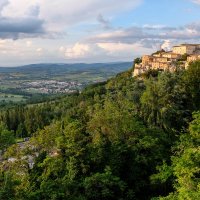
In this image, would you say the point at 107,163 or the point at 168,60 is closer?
the point at 107,163

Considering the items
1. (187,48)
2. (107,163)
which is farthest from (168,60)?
(107,163)

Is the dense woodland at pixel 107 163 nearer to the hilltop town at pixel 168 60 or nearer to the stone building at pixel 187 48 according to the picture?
Result: the hilltop town at pixel 168 60

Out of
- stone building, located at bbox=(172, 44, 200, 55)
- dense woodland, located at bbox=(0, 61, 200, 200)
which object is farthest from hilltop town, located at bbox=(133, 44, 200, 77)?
dense woodland, located at bbox=(0, 61, 200, 200)

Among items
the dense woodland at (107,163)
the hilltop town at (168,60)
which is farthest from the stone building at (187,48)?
the dense woodland at (107,163)

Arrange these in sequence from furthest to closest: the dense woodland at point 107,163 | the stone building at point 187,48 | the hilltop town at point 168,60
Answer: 1. the stone building at point 187,48
2. the hilltop town at point 168,60
3. the dense woodland at point 107,163

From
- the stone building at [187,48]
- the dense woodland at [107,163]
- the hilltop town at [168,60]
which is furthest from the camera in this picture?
the stone building at [187,48]

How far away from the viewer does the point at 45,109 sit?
16075 cm

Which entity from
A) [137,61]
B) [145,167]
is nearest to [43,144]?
[145,167]

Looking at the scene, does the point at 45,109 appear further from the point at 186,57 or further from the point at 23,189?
the point at 23,189

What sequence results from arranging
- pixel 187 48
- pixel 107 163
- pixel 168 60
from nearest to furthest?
pixel 107 163, pixel 168 60, pixel 187 48

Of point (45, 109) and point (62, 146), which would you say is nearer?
point (62, 146)

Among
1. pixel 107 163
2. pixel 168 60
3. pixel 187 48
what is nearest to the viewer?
pixel 107 163

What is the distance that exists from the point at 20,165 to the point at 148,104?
99.6 ft

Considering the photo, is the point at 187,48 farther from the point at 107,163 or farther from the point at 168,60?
the point at 107,163
